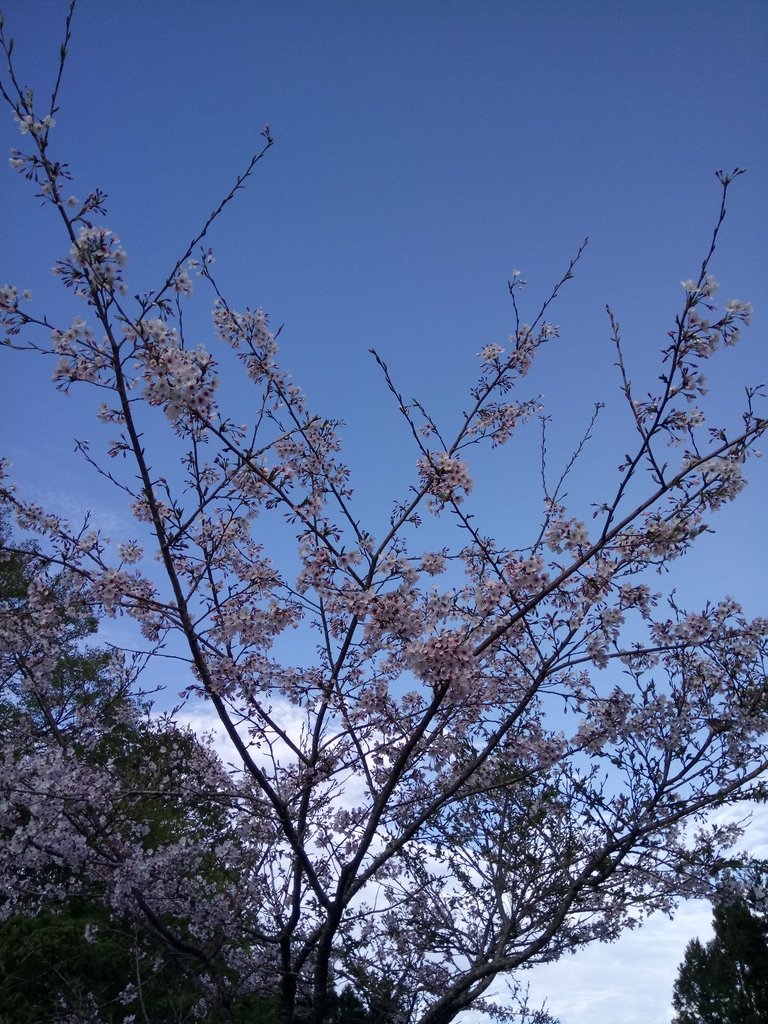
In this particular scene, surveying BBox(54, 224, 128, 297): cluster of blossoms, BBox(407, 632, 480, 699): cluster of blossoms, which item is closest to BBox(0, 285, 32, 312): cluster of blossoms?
BBox(54, 224, 128, 297): cluster of blossoms

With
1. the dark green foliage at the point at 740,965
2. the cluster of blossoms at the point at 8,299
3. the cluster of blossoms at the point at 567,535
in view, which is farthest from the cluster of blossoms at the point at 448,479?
the dark green foliage at the point at 740,965

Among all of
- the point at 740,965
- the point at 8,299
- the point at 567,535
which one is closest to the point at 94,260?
the point at 8,299

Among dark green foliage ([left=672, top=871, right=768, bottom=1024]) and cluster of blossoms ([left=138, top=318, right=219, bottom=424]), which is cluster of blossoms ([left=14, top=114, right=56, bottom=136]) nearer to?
cluster of blossoms ([left=138, top=318, right=219, bottom=424])

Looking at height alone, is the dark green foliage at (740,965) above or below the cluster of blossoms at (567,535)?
Result: below

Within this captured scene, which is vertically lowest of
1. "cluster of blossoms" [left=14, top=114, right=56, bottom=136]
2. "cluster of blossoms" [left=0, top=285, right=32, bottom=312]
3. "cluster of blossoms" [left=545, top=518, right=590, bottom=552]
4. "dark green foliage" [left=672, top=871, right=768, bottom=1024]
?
"dark green foliage" [left=672, top=871, right=768, bottom=1024]

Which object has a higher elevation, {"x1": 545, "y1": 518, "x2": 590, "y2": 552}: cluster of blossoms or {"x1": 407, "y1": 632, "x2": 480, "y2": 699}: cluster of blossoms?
{"x1": 545, "y1": 518, "x2": 590, "y2": 552}: cluster of blossoms

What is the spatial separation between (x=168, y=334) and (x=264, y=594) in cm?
194

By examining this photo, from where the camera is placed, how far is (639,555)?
442 cm

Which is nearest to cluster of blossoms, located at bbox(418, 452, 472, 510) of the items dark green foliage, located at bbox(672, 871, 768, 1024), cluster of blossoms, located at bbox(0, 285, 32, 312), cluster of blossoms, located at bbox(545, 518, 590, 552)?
cluster of blossoms, located at bbox(545, 518, 590, 552)

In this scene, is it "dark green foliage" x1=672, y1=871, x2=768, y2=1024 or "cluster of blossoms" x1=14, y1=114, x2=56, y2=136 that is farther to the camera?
"dark green foliage" x1=672, y1=871, x2=768, y2=1024

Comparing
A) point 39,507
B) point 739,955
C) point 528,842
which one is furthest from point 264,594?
point 739,955

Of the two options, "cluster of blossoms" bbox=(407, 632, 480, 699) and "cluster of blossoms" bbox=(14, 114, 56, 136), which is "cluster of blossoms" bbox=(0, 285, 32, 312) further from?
"cluster of blossoms" bbox=(407, 632, 480, 699)

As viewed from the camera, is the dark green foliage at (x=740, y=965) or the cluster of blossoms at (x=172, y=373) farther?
the dark green foliage at (x=740, y=965)

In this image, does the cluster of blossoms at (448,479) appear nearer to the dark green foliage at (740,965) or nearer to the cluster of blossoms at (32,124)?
the cluster of blossoms at (32,124)
